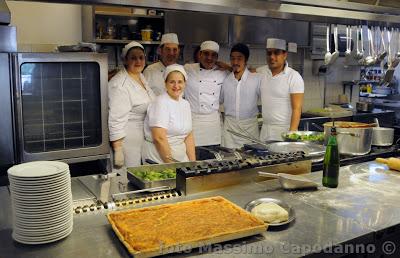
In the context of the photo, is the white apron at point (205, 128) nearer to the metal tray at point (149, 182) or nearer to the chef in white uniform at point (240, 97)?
the chef in white uniform at point (240, 97)

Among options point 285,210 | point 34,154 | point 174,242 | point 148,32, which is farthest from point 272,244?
point 148,32

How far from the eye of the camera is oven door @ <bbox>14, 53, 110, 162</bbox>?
9.04ft

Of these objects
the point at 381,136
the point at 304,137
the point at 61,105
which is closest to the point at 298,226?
the point at 304,137

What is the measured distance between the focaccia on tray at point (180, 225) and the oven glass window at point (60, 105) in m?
1.54

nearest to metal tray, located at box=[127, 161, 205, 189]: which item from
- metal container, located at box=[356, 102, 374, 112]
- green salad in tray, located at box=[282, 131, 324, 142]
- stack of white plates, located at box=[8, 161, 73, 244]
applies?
stack of white plates, located at box=[8, 161, 73, 244]

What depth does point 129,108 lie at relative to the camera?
336 centimetres

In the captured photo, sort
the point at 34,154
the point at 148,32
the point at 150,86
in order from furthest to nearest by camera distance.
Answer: the point at 148,32 < the point at 150,86 < the point at 34,154

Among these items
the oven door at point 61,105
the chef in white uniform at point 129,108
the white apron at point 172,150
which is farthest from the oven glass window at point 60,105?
the white apron at point 172,150

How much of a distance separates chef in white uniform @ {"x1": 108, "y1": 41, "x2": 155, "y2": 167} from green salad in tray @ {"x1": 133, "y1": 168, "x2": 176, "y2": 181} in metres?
1.26

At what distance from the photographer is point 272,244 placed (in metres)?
1.43

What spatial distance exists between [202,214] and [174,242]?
28cm

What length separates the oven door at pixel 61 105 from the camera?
2756mm

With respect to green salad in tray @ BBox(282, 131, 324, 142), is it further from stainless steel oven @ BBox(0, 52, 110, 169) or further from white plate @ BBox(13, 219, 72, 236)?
white plate @ BBox(13, 219, 72, 236)

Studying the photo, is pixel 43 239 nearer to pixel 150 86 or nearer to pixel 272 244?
pixel 272 244
